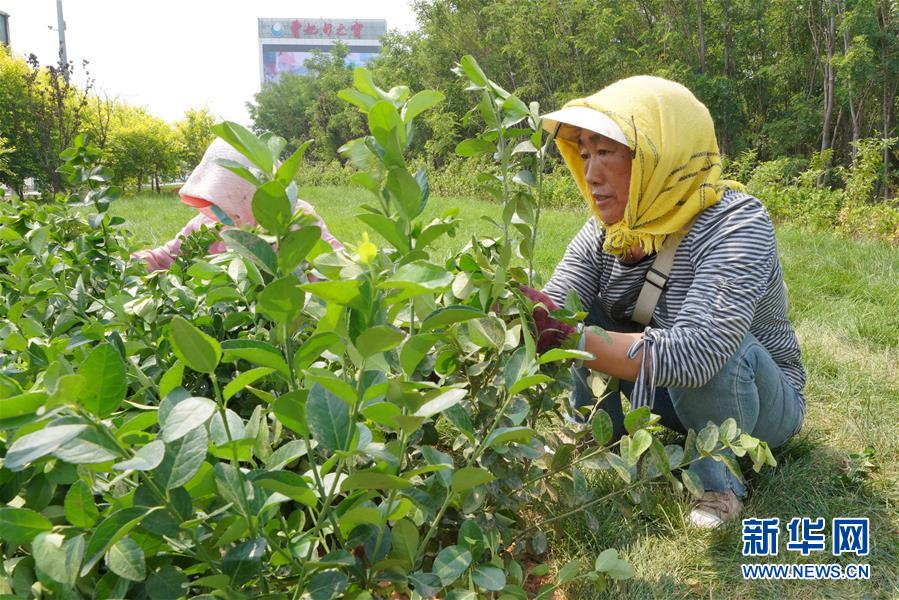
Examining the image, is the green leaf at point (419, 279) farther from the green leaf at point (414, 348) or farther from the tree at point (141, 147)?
the tree at point (141, 147)

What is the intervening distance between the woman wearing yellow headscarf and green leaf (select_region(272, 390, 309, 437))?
43.9 inches

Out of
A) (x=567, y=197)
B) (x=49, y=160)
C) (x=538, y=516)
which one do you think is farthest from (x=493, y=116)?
(x=49, y=160)

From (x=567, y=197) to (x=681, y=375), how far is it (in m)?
10.8

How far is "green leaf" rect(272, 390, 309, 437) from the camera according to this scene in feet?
2.10

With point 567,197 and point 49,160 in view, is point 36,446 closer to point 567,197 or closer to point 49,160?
point 567,197

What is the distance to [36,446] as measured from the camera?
476mm

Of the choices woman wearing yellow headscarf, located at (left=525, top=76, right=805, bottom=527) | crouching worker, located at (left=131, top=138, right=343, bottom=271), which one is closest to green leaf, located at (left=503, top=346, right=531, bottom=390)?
woman wearing yellow headscarf, located at (left=525, top=76, right=805, bottom=527)

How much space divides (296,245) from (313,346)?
0.11 m

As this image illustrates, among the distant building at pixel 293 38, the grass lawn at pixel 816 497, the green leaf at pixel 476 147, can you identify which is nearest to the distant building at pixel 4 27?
the grass lawn at pixel 816 497

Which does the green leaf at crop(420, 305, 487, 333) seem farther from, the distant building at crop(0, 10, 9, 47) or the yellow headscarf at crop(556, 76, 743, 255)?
the distant building at crop(0, 10, 9, 47)

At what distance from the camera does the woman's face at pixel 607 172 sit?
1.92 m

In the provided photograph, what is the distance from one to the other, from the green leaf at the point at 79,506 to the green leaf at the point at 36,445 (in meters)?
0.19

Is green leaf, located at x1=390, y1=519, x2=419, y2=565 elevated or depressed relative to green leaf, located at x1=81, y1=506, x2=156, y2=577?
depressed

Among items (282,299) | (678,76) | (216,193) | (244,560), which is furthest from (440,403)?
(678,76)
